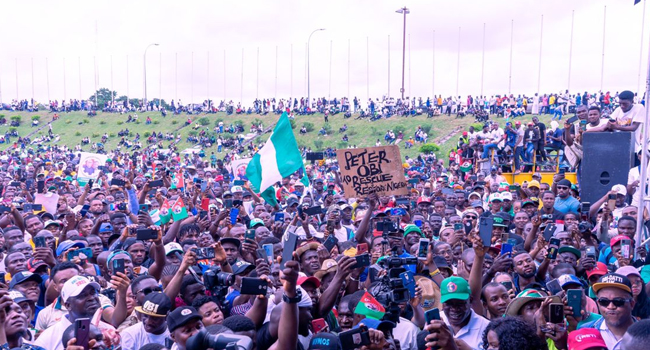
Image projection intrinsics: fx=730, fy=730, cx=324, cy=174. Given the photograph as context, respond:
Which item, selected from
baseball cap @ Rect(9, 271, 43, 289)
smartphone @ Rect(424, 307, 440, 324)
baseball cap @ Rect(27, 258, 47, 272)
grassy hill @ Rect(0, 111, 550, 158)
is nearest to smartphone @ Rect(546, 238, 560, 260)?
Result: smartphone @ Rect(424, 307, 440, 324)

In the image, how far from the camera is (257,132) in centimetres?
6156

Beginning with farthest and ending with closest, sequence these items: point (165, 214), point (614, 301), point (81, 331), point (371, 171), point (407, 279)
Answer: point (371, 171) < point (165, 214) < point (407, 279) < point (614, 301) < point (81, 331)

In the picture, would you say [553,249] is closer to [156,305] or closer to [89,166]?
[156,305]

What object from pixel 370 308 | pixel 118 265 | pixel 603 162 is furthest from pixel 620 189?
pixel 118 265

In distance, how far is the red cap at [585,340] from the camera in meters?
4.21

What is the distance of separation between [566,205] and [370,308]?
7.11 meters

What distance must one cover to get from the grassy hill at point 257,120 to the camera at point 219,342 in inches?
1780

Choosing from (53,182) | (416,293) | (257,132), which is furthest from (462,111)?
(416,293)

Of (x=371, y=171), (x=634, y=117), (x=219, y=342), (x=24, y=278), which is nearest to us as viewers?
(x=219, y=342)

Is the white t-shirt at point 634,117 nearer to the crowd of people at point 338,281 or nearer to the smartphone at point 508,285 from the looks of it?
the crowd of people at point 338,281

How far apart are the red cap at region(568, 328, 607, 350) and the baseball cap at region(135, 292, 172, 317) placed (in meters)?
2.83

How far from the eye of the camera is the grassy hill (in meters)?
53.6

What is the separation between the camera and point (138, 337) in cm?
536

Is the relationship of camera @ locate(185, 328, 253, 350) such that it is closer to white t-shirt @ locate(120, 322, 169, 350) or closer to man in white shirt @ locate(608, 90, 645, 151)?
white t-shirt @ locate(120, 322, 169, 350)
